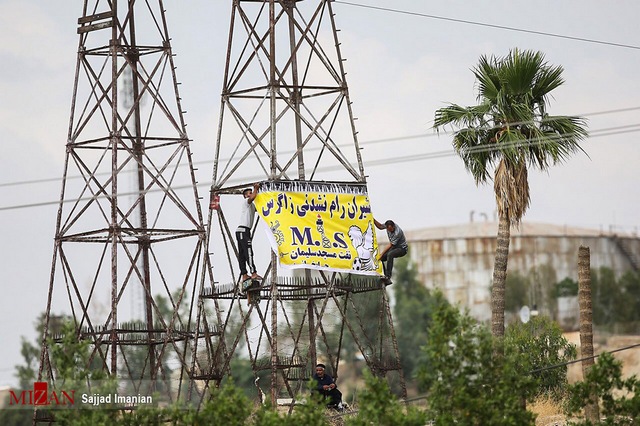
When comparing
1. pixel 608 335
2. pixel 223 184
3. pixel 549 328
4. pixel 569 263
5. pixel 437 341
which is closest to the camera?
pixel 437 341

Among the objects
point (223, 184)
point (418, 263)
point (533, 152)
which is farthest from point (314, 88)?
point (418, 263)

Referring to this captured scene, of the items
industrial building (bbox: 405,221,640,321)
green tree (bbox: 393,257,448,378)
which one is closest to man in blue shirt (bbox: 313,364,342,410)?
green tree (bbox: 393,257,448,378)

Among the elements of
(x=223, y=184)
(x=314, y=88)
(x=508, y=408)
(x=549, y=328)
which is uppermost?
(x=314, y=88)

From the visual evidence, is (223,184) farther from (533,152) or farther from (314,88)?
(533,152)

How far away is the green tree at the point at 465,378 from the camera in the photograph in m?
26.1

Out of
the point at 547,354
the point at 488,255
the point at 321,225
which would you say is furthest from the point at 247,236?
the point at 488,255

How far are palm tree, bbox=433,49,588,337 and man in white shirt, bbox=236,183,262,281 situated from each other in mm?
6001

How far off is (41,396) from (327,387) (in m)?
5.89

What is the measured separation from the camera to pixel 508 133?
36.6m

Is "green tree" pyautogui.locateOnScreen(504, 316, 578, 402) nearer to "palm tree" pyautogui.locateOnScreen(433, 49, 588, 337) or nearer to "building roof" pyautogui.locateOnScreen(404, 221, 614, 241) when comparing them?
"palm tree" pyautogui.locateOnScreen(433, 49, 588, 337)

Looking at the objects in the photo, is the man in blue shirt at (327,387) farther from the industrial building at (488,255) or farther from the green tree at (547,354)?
the industrial building at (488,255)

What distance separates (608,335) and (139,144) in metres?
53.5

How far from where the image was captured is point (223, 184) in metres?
34.5

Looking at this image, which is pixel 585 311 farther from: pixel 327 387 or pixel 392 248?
pixel 327 387
